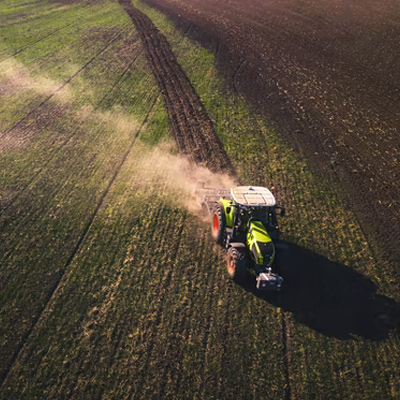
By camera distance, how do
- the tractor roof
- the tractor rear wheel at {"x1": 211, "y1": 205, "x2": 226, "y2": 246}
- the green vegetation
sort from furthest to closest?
1. the tractor rear wheel at {"x1": 211, "y1": 205, "x2": 226, "y2": 246}
2. the tractor roof
3. the green vegetation

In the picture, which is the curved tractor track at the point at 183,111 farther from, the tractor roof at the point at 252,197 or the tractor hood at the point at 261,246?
the tractor hood at the point at 261,246

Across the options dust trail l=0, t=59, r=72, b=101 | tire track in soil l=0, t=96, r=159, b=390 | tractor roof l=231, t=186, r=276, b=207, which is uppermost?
tractor roof l=231, t=186, r=276, b=207

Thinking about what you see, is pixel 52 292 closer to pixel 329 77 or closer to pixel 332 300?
Result: pixel 332 300

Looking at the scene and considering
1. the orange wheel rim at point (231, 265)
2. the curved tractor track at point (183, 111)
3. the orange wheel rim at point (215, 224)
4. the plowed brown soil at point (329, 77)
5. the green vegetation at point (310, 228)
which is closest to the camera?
the green vegetation at point (310, 228)

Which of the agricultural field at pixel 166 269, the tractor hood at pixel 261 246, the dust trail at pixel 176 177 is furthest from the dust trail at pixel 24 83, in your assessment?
the tractor hood at pixel 261 246

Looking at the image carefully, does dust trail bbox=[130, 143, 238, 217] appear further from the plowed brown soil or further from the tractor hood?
the plowed brown soil

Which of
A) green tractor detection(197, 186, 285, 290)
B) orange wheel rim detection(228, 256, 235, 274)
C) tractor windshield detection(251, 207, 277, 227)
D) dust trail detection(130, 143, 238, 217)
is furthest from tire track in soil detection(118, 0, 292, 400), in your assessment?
tractor windshield detection(251, 207, 277, 227)
